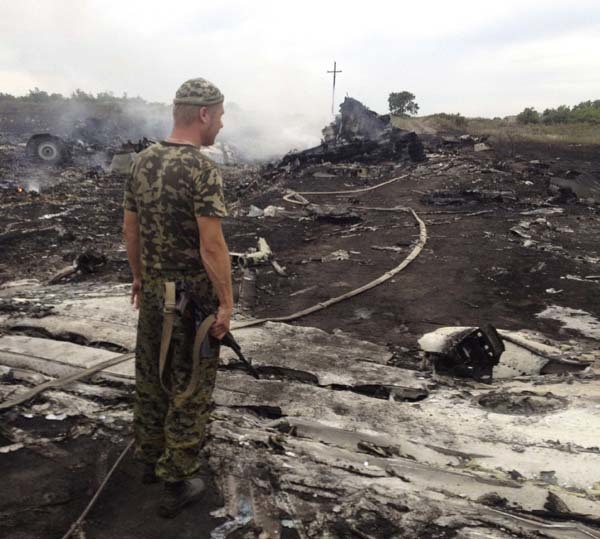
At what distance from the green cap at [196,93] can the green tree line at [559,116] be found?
38.5 meters

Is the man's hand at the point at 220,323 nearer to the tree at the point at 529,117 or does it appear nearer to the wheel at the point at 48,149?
the wheel at the point at 48,149

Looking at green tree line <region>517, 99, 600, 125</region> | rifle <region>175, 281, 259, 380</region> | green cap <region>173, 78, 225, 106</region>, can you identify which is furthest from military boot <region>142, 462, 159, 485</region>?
green tree line <region>517, 99, 600, 125</region>

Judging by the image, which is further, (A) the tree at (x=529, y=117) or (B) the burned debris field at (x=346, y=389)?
(A) the tree at (x=529, y=117)

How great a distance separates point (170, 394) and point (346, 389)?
5.33 ft

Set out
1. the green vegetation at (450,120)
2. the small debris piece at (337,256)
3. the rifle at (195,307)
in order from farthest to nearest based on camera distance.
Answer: the green vegetation at (450,120) → the small debris piece at (337,256) → the rifle at (195,307)

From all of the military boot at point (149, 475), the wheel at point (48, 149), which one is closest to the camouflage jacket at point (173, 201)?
the military boot at point (149, 475)

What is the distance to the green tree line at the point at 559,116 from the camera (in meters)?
35.2

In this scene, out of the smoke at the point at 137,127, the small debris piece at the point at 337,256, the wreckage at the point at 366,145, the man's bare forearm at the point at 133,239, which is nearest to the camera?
the man's bare forearm at the point at 133,239

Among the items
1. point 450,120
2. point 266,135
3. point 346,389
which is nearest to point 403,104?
point 450,120

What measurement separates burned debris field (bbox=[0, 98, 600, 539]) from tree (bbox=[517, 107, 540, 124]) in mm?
31313

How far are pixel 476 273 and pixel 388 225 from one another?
11.3 feet

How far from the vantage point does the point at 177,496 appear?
233 centimetres

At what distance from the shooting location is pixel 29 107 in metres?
35.9

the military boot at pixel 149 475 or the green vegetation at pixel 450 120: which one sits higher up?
the green vegetation at pixel 450 120
